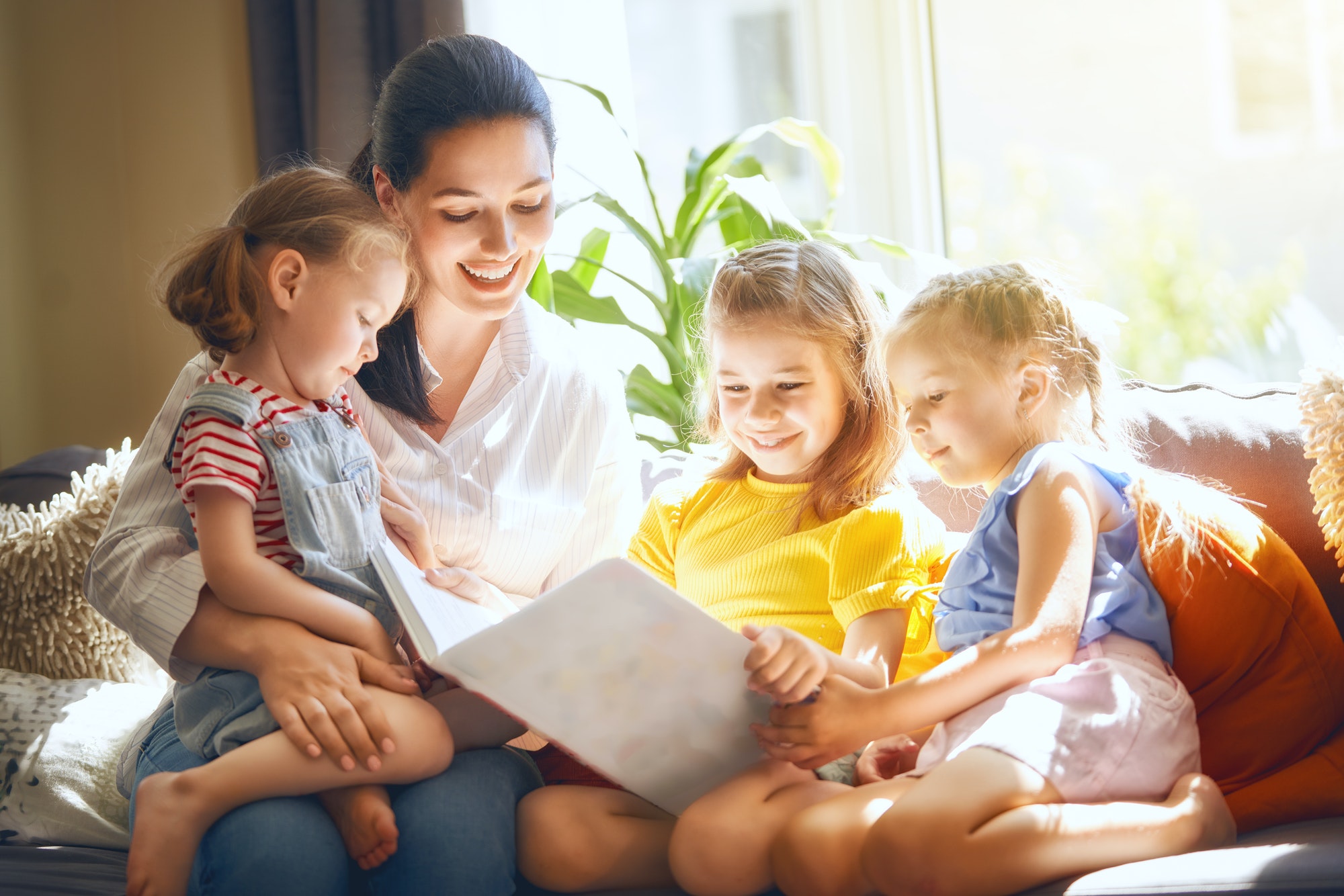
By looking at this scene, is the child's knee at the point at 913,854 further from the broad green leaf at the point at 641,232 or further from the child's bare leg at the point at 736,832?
the broad green leaf at the point at 641,232

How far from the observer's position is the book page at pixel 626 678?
0.87 metres

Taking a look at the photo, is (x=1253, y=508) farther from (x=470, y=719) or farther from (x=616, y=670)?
(x=470, y=719)

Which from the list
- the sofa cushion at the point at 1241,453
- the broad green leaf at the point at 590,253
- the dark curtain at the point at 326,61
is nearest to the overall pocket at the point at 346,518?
the sofa cushion at the point at 1241,453

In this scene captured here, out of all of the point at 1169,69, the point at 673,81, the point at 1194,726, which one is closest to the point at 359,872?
the point at 1194,726

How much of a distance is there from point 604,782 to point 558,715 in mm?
261

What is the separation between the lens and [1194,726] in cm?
104

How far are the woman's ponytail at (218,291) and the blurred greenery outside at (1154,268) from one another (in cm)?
169

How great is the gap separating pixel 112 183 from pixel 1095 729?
8.25ft

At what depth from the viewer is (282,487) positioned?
1062mm

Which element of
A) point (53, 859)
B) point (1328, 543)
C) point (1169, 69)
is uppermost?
point (1169, 69)

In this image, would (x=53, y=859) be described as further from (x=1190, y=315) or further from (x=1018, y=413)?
(x=1190, y=315)

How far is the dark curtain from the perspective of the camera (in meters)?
2.30

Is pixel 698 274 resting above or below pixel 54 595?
above

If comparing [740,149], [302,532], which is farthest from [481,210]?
[740,149]
